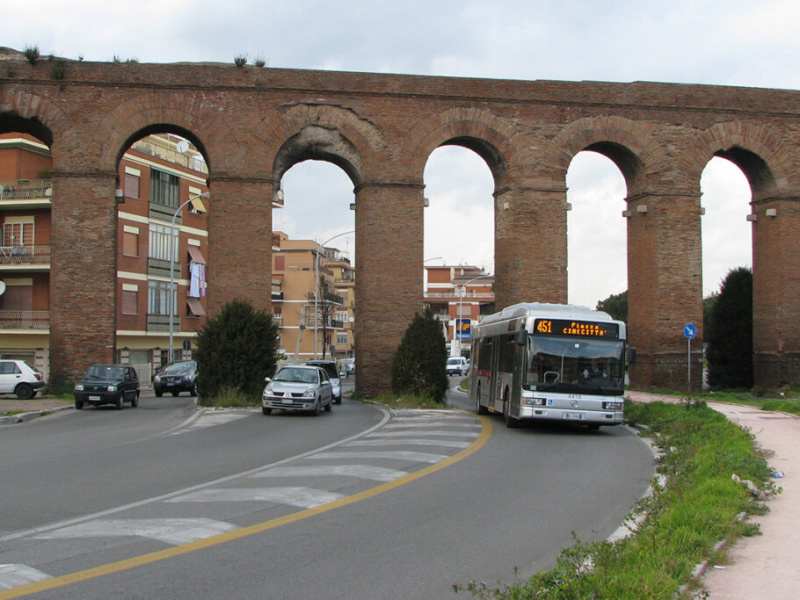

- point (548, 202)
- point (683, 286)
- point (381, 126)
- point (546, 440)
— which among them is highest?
point (381, 126)

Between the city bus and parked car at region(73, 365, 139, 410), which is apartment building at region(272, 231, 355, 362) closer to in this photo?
parked car at region(73, 365, 139, 410)

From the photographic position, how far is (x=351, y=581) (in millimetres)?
6316

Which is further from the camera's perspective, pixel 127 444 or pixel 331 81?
pixel 331 81

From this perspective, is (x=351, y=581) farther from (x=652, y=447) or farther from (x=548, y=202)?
(x=548, y=202)

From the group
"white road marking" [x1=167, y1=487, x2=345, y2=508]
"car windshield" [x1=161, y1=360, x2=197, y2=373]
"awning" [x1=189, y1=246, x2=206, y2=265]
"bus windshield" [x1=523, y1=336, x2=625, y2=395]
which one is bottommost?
"white road marking" [x1=167, y1=487, x2=345, y2=508]

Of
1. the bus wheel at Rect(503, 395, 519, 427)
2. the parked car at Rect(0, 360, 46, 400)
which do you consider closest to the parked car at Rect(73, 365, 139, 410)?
the parked car at Rect(0, 360, 46, 400)

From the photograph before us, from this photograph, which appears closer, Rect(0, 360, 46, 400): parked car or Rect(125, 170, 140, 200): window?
Rect(0, 360, 46, 400): parked car

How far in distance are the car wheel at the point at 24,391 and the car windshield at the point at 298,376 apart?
10978mm

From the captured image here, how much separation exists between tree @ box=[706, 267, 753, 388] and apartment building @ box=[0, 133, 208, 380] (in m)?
23.7

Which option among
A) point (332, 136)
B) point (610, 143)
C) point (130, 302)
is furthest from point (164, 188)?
point (610, 143)

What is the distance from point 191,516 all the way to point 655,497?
15.9 ft

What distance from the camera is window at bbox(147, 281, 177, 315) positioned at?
171 ft

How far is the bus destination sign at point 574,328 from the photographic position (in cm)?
1881

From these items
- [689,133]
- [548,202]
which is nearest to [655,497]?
[548,202]
